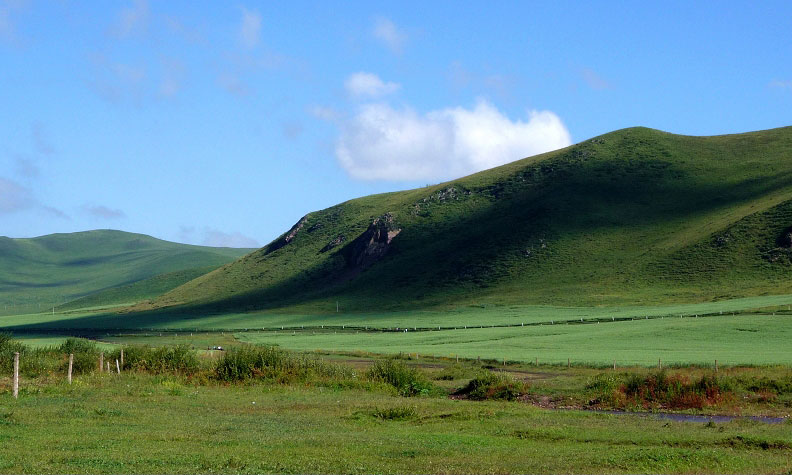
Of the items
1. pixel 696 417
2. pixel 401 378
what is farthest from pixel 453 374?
pixel 696 417

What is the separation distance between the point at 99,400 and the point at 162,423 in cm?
817

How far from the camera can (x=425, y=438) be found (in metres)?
28.1

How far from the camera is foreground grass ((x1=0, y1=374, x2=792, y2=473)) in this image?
22203 mm

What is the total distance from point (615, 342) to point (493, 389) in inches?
1422

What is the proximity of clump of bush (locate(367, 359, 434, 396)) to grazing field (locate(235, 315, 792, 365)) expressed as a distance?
652 inches

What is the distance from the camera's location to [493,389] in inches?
1785

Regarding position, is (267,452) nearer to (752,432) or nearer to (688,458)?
(688,458)

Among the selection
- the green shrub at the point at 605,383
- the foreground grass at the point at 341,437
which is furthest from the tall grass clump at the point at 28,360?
the green shrub at the point at 605,383

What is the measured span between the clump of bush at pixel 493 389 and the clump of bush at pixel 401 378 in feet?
7.76

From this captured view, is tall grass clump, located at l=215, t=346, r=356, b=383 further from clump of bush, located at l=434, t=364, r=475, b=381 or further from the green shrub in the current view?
the green shrub

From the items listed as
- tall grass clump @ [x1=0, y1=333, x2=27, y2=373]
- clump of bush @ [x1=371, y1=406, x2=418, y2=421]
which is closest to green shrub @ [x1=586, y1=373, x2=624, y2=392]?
clump of bush @ [x1=371, y1=406, x2=418, y2=421]

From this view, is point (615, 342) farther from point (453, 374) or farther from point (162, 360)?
point (162, 360)

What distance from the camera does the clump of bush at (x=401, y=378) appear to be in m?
47.2

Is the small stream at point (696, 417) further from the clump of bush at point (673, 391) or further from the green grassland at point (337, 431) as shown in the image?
the clump of bush at point (673, 391)
